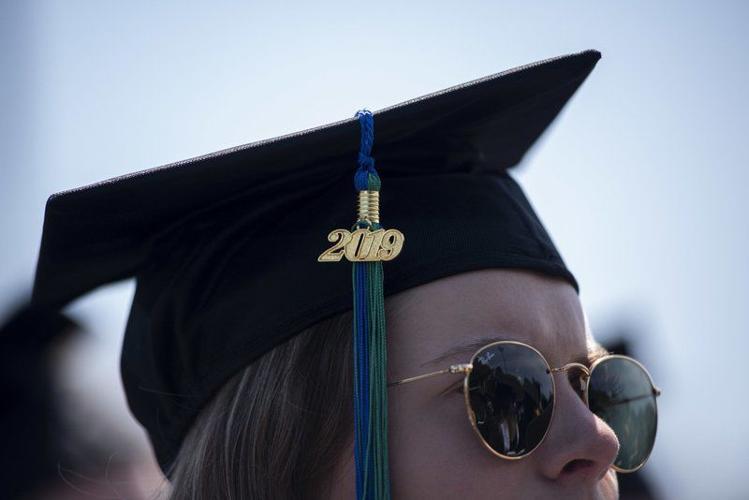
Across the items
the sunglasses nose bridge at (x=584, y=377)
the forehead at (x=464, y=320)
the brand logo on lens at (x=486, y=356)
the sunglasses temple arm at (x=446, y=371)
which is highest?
the forehead at (x=464, y=320)

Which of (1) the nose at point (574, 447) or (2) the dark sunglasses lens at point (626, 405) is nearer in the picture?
(1) the nose at point (574, 447)

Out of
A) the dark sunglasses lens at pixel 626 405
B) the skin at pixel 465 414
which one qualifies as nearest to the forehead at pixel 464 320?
the skin at pixel 465 414

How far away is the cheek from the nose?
2.7 inches

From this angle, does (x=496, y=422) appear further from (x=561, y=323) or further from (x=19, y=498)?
(x=19, y=498)

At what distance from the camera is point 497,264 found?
6.41 ft

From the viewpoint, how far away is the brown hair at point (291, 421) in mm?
1928

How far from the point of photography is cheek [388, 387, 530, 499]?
70.1 inches

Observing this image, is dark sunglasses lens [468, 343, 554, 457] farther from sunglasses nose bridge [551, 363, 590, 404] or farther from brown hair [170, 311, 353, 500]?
brown hair [170, 311, 353, 500]

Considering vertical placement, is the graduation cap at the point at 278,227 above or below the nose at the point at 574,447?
above

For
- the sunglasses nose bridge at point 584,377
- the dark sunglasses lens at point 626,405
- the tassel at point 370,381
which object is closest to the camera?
the tassel at point 370,381

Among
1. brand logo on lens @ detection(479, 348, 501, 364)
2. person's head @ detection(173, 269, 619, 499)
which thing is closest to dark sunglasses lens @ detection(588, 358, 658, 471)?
person's head @ detection(173, 269, 619, 499)

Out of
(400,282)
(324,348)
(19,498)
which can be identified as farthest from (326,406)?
(19,498)

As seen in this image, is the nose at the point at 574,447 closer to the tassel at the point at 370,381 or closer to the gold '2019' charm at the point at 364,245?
the tassel at the point at 370,381

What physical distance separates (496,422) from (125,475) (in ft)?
6.10
